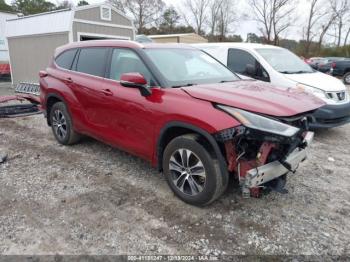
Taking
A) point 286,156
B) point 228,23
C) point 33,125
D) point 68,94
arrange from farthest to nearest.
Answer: point 228,23 → point 33,125 → point 68,94 → point 286,156

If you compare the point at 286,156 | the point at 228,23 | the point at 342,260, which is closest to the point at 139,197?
the point at 286,156

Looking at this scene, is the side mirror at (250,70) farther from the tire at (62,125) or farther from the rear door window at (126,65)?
the tire at (62,125)

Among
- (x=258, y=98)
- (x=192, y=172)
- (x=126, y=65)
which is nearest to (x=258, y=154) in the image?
(x=258, y=98)

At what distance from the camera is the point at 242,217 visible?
3.25 m

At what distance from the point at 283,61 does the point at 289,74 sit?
2.38 ft

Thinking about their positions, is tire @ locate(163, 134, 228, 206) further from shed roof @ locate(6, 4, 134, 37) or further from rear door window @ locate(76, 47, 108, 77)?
shed roof @ locate(6, 4, 134, 37)

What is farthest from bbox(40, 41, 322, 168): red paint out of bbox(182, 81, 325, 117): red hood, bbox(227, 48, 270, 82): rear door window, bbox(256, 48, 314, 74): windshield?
bbox(256, 48, 314, 74): windshield

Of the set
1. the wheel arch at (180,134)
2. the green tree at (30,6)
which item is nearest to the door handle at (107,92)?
the wheel arch at (180,134)

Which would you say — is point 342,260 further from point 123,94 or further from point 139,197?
→ point 123,94

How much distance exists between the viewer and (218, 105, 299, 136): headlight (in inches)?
109

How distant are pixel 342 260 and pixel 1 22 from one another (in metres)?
20.4

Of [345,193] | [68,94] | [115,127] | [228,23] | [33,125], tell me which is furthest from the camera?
[228,23]

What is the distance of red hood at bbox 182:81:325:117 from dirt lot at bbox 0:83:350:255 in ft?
3.84

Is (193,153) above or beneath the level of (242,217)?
above
